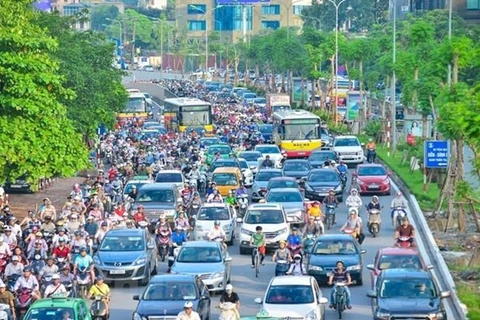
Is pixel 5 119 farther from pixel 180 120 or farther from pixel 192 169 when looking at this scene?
pixel 180 120

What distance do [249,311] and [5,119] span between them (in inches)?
427

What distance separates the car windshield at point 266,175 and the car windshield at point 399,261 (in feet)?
68.2

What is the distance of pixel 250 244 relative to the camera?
4291 centimetres

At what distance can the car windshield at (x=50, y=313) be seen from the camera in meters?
27.7

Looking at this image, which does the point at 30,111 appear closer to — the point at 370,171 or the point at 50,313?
the point at 50,313

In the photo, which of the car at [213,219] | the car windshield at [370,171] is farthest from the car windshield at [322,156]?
the car at [213,219]

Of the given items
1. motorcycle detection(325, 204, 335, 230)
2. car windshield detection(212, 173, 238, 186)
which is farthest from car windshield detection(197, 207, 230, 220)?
car windshield detection(212, 173, 238, 186)

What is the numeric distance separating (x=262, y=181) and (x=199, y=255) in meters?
18.9

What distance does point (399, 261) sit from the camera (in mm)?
34156

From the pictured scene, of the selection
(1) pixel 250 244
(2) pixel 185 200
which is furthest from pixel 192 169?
(1) pixel 250 244

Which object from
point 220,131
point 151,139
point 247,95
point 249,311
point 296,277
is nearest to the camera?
point 296,277

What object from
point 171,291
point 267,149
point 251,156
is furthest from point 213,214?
point 267,149

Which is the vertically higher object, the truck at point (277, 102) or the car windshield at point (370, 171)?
the car windshield at point (370, 171)

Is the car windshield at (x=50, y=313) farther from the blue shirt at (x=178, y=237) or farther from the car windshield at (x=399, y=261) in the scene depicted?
the blue shirt at (x=178, y=237)
